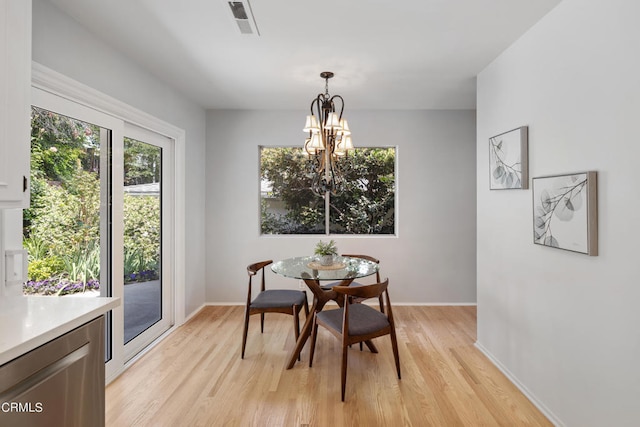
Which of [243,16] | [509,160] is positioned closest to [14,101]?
[243,16]

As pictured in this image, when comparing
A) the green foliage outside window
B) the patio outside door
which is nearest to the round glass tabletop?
the patio outside door

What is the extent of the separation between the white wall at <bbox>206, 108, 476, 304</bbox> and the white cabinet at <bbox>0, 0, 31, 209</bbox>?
295 cm

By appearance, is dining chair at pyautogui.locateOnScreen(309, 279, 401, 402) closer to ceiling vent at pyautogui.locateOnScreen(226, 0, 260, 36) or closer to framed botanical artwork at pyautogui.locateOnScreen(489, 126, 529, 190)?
framed botanical artwork at pyautogui.locateOnScreen(489, 126, 529, 190)

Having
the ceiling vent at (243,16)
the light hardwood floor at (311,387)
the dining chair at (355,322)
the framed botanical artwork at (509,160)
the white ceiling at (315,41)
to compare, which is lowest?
the light hardwood floor at (311,387)

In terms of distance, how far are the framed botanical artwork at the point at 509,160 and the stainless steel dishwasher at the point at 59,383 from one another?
2605 millimetres

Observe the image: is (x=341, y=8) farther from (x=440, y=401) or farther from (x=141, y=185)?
(x=440, y=401)

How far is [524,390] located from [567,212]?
128cm

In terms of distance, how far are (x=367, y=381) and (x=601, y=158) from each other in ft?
6.57

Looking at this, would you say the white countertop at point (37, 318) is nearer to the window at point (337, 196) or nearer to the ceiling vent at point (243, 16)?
the ceiling vent at point (243, 16)

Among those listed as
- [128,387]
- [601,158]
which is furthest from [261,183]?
[601,158]

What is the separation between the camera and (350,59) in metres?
2.86

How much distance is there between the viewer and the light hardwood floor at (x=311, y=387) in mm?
2121

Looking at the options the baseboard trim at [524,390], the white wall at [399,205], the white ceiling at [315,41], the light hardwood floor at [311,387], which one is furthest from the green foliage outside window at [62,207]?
the baseboard trim at [524,390]

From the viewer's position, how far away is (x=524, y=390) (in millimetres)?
2375
